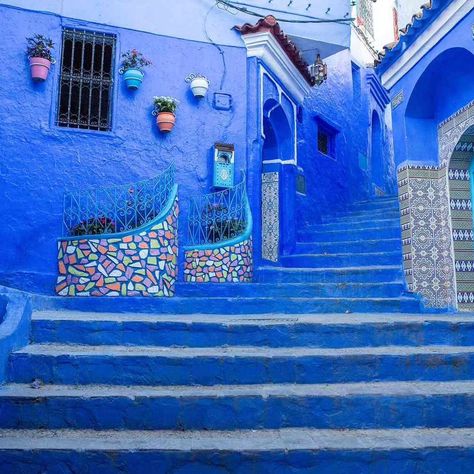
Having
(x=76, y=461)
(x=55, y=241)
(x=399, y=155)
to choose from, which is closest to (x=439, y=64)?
(x=399, y=155)

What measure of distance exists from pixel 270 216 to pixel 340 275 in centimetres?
243

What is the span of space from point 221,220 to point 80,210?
6.65ft

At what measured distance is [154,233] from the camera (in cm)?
656

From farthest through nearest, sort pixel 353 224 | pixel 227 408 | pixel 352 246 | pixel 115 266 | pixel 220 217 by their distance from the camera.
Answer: pixel 353 224 → pixel 352 246 → pixel 220 217 → pixel 115 266 → pixel 227 408

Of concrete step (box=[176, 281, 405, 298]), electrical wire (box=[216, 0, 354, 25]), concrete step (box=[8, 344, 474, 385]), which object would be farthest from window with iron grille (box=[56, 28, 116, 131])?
concrete step (box=[8, 344, 474, 385])

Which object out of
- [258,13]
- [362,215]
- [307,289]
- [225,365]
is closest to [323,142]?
[362,215]

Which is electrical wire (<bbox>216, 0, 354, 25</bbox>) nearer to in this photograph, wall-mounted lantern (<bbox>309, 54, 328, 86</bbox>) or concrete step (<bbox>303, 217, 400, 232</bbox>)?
wall-mounted lantern (<bbox>309, 54, 328, 86</bbox>)

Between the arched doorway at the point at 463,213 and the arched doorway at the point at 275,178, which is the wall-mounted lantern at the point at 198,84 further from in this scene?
the arched doorway at the point at 463,213

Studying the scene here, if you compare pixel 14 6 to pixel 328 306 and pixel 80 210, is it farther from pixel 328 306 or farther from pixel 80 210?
pixel 328 306

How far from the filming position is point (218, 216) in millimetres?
7840

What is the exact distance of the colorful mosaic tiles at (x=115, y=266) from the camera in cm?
627

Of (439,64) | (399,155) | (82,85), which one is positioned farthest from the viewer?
(82,85)

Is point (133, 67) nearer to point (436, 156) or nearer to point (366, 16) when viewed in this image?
point (436, 156)

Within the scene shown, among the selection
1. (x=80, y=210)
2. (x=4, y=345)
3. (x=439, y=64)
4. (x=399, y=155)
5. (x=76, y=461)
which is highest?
(x=439, y=64)
